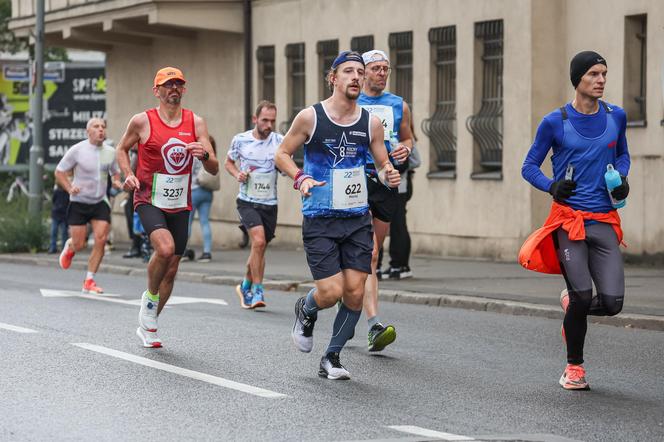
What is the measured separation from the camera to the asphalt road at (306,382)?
8.00 metres

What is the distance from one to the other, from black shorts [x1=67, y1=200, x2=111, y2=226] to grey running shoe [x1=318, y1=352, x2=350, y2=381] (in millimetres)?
7999

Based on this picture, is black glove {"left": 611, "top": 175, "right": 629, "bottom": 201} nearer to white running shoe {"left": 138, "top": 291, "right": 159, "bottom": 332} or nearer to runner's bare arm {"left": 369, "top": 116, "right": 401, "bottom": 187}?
runner's bare arm {"left": 369, "top": 116, "right": 401, "bottom": 187}

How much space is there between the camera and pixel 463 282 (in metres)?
17.5

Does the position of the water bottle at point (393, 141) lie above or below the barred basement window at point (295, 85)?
below

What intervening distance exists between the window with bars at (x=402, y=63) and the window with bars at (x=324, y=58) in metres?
1.74

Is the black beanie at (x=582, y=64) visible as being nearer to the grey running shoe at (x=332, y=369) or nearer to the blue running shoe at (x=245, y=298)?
the grey running shoe at (x=332, y=369)

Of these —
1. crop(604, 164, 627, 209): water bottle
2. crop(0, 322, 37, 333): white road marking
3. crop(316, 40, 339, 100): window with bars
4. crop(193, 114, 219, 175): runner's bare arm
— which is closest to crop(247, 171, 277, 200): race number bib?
crop(0, 322, 37, 333): white road marking

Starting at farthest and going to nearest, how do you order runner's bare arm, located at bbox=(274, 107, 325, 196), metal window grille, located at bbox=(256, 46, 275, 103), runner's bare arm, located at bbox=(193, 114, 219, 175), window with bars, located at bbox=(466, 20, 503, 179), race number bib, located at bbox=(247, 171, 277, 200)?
metal window grille, located at bbox=(256, 46, 275, 103) < window with bars, located at bbox=(466, 20, 503, 179) < race number bib, located at bbox=(247, 171, 277, 200) < runner's bare arm, located at bbox=(193, 114, 219, 175) < runner's bare arm, located at bbox=(274, 107, 325, 196)

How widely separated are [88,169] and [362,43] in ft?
26.9

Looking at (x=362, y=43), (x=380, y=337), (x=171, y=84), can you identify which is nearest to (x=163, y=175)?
(x=171, y=84)

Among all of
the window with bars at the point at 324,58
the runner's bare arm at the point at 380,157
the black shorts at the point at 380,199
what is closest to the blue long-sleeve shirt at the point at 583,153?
the runner's bare arm at the point at 380,157

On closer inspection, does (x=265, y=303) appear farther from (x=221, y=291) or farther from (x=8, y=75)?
(x=8, y=75)

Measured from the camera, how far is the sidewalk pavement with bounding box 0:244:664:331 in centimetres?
1434

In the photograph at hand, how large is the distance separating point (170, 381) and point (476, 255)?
12671 millimetres
